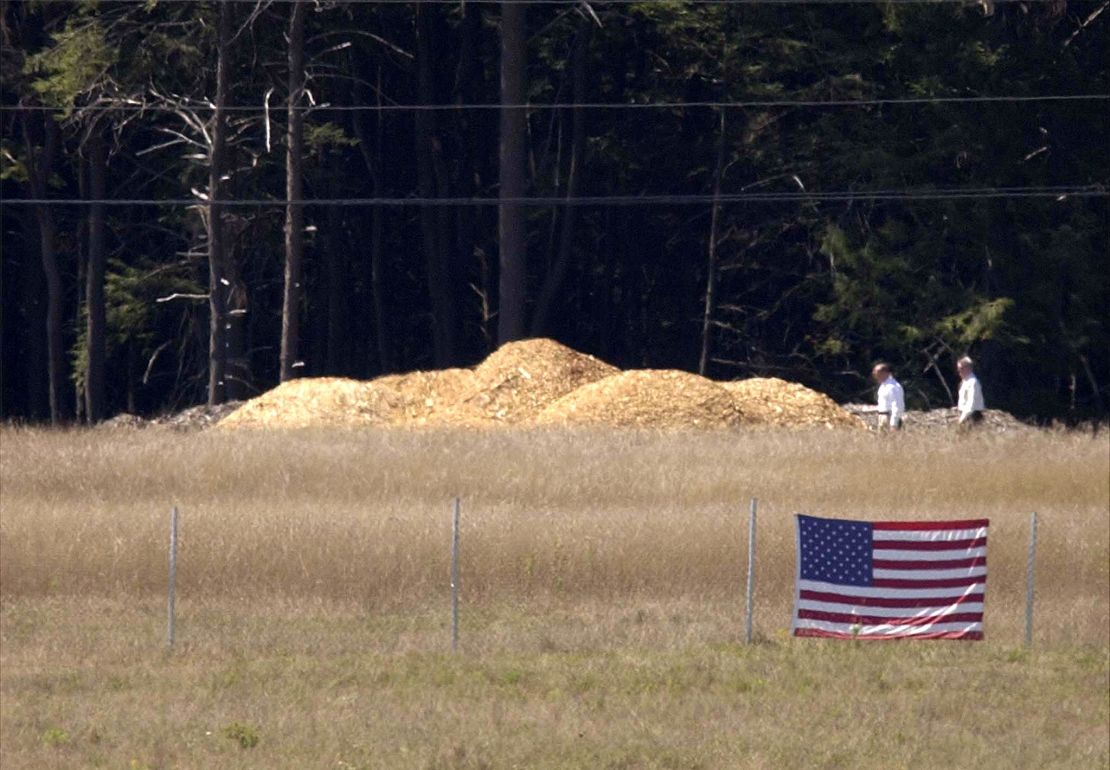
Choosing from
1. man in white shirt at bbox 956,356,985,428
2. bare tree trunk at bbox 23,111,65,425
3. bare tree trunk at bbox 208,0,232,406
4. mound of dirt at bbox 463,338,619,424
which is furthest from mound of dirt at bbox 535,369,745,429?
bare tree trunk at bbox 23,111,65,425

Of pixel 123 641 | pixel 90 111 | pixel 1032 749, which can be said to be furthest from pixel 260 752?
pixel 90 111

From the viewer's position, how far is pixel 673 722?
13.5m

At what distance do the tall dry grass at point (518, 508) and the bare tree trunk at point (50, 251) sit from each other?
16.3m

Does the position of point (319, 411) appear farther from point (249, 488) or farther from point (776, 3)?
point (776, 3)

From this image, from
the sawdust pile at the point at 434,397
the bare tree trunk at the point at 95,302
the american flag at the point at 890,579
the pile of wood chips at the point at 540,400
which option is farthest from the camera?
the bare tree trunk at the point at 95,302

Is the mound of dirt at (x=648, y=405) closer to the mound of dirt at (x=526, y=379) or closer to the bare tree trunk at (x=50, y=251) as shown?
the mound of dirt at (x=526, y=379)

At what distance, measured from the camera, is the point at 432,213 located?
1859 inches

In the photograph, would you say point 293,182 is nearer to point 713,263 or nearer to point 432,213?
point 432,213

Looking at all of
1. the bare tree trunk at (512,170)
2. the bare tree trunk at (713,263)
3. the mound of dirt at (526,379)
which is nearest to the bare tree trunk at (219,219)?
the bare tree trunk at (512,170)

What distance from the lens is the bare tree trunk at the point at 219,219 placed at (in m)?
36.4

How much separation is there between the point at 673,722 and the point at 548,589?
4961 millimetres

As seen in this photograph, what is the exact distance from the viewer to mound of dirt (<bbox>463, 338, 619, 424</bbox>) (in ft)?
101

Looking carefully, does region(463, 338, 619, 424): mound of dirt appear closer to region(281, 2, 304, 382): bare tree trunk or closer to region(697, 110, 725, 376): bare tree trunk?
region(281, 2, 304, 382): bare tree trunk

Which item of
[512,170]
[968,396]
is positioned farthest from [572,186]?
[968,396]
